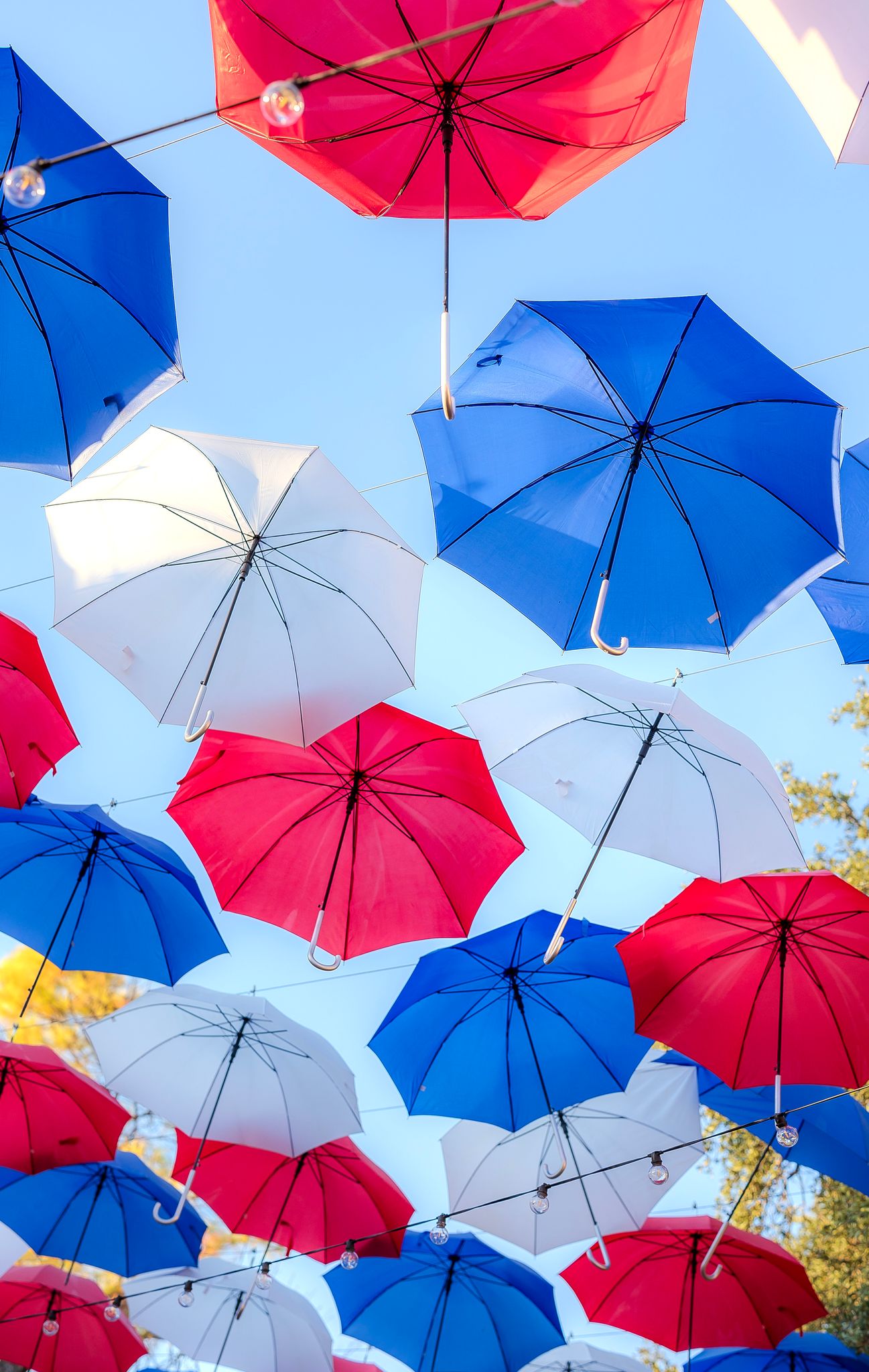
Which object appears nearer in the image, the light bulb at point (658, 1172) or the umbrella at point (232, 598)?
the umbrella at point (232, 598)

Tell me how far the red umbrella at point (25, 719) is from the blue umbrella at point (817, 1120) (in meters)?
4.41

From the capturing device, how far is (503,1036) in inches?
252

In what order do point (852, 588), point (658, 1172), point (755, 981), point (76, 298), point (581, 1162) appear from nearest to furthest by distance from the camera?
point (76, 298)
point (852, 588)
point (755, 981)
point (658, 1172)
point (581, 1162)

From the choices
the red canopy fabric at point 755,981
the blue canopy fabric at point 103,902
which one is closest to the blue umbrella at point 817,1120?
the red canopy fabric at point 755,981

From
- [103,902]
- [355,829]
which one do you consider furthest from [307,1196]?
[355,829]

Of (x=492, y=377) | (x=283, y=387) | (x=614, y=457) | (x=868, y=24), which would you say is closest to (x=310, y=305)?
(x=283, y=387)

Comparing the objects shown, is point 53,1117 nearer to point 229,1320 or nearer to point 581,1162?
point 229,1320

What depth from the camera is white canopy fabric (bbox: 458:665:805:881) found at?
5.00 metres

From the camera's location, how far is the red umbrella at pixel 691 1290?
7.31 m

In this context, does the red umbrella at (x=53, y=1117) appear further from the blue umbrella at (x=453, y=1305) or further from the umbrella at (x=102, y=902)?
the blue umbrella at (x=453, y=1305)

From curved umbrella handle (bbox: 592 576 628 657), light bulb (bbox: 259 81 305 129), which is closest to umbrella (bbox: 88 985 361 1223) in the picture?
curved umbrella handle (bbox: 592 576 628 657)

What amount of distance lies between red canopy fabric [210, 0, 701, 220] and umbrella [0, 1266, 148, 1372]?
792 cm

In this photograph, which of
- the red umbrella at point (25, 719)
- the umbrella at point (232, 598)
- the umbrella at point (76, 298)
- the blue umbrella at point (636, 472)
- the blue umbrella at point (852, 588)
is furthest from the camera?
the blue umbrella at point (852, 588)

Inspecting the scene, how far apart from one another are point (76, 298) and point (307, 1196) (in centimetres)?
582
